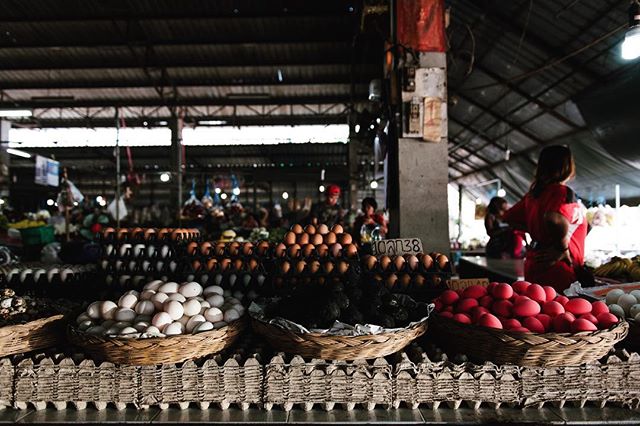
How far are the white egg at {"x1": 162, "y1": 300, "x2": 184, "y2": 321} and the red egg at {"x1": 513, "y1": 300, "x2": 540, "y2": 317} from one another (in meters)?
1.70

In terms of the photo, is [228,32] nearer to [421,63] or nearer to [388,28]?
[388,28]

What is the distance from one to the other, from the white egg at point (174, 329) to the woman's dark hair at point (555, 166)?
2.66 m

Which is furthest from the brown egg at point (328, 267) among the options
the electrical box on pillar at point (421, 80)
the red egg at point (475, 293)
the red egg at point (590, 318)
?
the electrical box on pillar at point (421, 80)

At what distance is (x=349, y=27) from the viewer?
28.6ft

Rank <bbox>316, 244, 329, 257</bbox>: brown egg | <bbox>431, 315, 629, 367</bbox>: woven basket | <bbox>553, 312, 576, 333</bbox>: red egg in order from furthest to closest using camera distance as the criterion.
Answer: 1. <bbox>316, 244, 329, 257</bbox>: brown egg
2. <bbox>553, 312, 576, 333</bbox>: red egg
3. <bbox>431, 315, 629, 367</bbox>: woven basket

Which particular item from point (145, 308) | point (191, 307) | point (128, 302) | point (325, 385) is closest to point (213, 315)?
point (191, 307)

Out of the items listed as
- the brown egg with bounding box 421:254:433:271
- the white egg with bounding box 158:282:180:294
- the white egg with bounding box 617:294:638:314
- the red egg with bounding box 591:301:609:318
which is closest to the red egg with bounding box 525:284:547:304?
the red egg with bounding box 591:301:609:318

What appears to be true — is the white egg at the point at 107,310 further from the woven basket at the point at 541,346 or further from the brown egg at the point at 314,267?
the woven basket at the point at 541,346

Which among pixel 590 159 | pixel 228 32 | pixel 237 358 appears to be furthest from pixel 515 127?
pixel 237 358

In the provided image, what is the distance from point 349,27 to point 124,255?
24.7ft

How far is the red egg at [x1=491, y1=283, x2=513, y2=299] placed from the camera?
2.09 m

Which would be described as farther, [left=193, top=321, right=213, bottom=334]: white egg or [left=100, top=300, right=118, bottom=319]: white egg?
[left=100, top=300, right=118, bottom=319]: white egg

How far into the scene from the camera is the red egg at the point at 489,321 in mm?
1838

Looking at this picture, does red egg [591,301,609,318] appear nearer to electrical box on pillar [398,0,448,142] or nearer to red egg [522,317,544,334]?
red egg [522,317,544,334]
